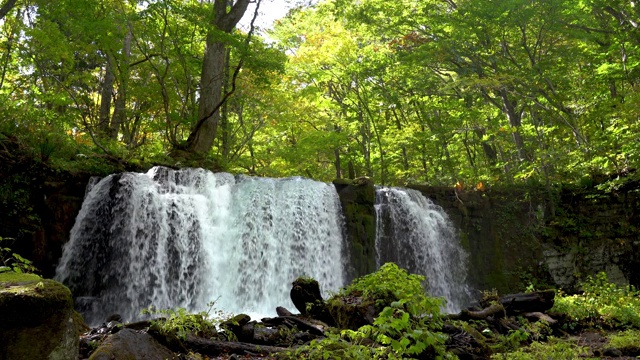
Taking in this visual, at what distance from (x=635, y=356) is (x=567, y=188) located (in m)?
10.8

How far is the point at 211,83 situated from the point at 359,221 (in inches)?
252

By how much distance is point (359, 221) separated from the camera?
1261 centimetres

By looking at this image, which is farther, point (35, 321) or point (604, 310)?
point (604, 310)

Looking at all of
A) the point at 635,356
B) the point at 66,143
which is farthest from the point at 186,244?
the point at 635,356

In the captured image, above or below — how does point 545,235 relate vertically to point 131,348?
above

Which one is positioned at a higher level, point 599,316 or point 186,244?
point 186,244

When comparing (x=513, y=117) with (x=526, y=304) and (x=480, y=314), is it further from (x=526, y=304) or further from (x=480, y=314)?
(x=480, y=314)

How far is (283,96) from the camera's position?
58.6 feet

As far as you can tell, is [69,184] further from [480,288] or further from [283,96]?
[480,288]

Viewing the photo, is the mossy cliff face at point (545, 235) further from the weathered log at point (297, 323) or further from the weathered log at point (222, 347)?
the weathered log at point (222, 347)

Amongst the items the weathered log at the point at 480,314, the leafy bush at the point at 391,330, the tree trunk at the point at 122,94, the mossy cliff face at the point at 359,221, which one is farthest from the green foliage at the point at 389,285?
the tree trunk at the point at 122,94

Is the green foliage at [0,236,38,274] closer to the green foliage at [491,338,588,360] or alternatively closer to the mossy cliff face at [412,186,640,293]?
the green foliage at [491,338,588,360]

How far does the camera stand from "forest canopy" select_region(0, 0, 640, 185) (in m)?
10.9

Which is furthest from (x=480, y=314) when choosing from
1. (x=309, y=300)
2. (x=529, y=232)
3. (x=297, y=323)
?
(x=529, y=232)
